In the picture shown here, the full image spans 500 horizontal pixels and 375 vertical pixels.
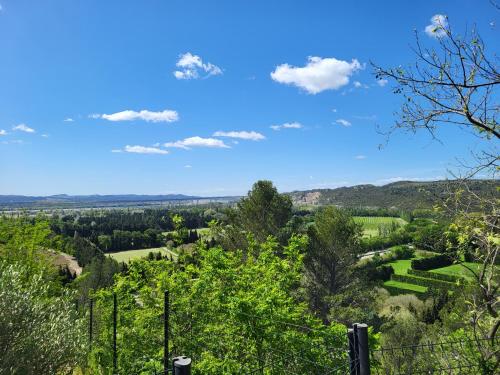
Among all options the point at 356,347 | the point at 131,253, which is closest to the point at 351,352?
the point at 356,347

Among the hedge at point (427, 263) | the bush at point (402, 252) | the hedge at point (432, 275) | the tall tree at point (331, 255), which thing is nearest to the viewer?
the tall tree at point (331, 255)

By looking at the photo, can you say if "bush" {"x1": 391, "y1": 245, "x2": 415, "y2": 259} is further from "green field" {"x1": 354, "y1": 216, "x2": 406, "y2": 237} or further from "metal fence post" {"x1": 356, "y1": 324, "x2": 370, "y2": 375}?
"metal fence post" {"x1": 356, "y1": 324, "x2": 370, "y2": 375}

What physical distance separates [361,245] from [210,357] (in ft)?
53.0

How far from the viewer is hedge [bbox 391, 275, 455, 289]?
48175 mm

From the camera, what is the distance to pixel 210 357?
6.47 meters

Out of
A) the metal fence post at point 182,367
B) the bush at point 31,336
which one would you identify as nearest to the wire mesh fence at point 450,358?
the metal fence post at point 182,367

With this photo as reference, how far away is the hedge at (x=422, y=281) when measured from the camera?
48175 mm

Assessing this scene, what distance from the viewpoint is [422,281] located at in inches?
2035

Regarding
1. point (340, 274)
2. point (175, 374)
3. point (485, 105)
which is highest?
point (485, 105)

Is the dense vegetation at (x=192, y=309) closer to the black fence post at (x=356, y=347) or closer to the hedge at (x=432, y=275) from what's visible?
the black fence post at (x=356, y=347)

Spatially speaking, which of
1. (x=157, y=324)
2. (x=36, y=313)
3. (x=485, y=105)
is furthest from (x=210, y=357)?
(x=485, y=105)

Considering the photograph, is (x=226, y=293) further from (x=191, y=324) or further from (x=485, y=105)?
(x=485, y=105)

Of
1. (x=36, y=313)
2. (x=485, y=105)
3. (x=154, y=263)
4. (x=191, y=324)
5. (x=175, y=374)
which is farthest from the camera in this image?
(x=154, y=263)

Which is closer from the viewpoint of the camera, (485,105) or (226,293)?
(485,105)
